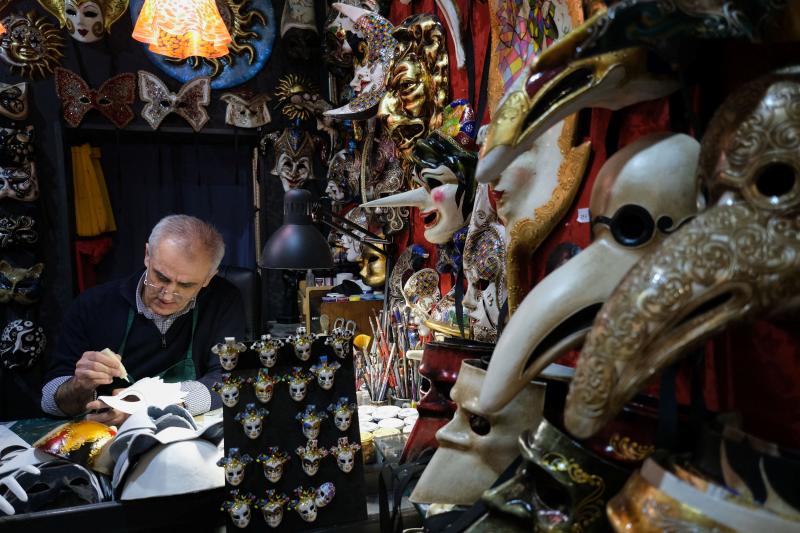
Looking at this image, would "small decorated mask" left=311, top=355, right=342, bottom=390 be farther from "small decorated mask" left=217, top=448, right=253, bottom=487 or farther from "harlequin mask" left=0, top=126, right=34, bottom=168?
"harlequin mask" left=0, top=126, right=34, bottom=168

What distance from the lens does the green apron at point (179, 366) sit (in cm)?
232

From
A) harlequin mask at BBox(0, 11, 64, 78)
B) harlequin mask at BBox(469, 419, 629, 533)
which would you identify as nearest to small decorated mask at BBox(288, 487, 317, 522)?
harlequin mask at BBox(469, 419, 629, 533)

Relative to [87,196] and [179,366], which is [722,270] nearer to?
[179,366]

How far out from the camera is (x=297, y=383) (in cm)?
128

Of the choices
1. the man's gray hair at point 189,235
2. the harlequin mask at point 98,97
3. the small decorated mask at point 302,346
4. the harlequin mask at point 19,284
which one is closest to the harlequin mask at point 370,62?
the man's gray hair at point 189,235

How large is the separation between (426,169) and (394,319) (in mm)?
793

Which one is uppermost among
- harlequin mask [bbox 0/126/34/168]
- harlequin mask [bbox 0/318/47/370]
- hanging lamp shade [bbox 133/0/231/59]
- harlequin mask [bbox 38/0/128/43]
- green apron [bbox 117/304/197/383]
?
harlequin mask [bbox 38/0/128/43]

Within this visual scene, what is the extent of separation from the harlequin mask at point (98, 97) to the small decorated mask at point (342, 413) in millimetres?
3546

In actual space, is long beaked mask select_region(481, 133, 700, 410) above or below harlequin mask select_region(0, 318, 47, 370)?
above

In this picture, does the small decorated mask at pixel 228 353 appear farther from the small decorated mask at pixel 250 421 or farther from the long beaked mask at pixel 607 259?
the long beaked mask at pixel 607 259

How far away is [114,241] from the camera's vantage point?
4562mm

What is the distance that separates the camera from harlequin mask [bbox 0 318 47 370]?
12.4ft

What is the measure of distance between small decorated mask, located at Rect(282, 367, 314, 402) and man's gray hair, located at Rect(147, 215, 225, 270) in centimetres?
110

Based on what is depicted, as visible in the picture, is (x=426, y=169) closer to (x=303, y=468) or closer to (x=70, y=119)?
(x=303, y=468)
